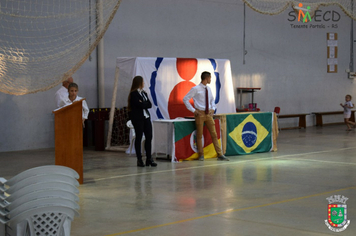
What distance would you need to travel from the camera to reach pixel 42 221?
3.31m

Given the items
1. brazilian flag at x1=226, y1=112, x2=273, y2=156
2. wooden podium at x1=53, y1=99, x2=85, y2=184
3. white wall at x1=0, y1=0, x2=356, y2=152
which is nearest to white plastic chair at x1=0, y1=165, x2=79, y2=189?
wooden podium at x1=53, y1=99, x2=85, y2=184

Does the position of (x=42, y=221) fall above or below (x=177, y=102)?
below

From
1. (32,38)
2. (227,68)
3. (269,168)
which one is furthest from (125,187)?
(227,68)

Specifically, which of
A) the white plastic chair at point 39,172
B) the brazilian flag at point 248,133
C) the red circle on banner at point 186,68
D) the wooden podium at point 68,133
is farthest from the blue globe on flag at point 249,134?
the white plastic chair at point 39,172

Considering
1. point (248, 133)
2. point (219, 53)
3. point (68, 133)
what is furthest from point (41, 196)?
point (219, 53)

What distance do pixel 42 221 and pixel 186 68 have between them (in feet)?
30.8

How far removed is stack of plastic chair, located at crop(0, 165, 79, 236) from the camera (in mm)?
3252

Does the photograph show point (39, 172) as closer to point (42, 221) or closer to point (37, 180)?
point (37, 180)

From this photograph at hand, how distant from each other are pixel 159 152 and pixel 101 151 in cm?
225

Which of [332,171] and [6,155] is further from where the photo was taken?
[6,155]

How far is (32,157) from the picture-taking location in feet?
35.9

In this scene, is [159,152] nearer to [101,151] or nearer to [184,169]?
[184,169]

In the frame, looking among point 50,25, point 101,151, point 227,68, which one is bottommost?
point 101,151

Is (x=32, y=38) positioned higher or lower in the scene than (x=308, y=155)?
higher
